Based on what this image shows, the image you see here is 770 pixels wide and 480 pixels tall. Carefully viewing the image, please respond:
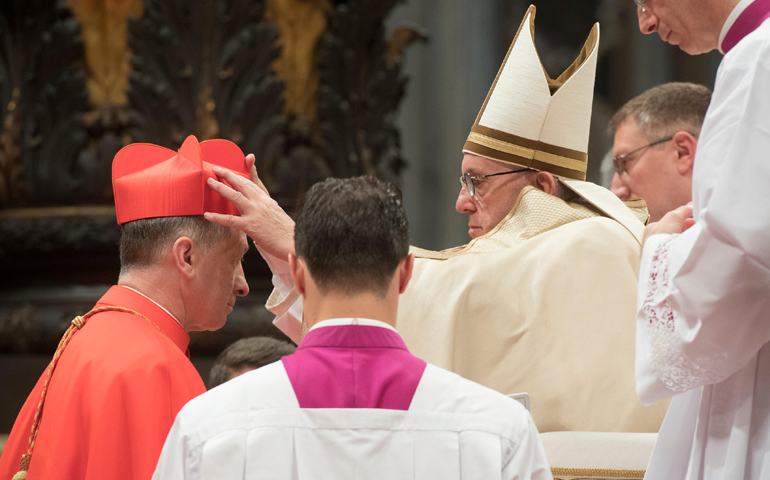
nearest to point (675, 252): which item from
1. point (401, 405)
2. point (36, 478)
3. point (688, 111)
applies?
point (401, 405)

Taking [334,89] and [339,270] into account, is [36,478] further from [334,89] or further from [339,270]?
[334,89]

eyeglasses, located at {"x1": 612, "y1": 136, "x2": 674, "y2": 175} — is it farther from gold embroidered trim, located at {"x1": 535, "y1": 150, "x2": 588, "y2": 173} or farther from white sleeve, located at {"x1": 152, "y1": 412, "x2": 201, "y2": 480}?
white sleeve, located at {"x1": 152, "y1": 412, "x2": 201, "y2": 480}

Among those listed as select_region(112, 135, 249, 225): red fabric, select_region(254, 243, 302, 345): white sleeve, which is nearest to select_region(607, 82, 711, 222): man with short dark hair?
select_region(254, 243, 302, 345): white sleeve

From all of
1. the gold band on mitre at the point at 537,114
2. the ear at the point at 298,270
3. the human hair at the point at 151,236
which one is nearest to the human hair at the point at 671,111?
the gold band on mitre at the point at 537,114

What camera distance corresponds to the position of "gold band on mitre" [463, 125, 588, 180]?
294cm

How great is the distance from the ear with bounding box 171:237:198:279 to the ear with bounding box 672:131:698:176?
223 cm

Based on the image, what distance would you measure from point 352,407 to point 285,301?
47.4 inches

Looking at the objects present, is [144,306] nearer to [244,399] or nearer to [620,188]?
[244,399]

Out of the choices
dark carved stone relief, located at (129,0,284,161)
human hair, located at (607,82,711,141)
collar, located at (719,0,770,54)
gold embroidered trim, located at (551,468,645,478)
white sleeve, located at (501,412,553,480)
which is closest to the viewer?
white sleeve, located at (501,412,553,480)

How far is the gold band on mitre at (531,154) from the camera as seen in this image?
9.64 feet

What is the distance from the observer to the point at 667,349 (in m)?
1.73

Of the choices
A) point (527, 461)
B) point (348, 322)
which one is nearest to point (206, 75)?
point (348, 322)

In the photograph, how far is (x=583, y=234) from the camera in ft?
8.33

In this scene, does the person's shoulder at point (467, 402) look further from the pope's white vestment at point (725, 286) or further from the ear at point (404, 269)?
the pope's white vestment at point (725, 286)
